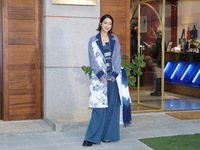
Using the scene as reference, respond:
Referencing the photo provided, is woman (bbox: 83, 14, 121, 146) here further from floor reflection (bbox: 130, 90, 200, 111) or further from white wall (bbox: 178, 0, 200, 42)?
white wall (bbox: 178, 0, 200, 42)

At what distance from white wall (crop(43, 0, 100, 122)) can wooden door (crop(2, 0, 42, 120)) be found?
0.79ft

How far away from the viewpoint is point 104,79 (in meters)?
5.45

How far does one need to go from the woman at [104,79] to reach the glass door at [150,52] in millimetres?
2901

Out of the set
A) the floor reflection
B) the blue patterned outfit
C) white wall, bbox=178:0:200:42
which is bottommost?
the floor reflection

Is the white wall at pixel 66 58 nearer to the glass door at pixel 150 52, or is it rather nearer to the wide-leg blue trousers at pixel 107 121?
the wide-leg blue trousers at pixel 107 121

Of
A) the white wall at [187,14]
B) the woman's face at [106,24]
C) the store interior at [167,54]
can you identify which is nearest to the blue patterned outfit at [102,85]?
the woman's face at [106,24]

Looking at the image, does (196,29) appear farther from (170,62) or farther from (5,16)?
(5,16)

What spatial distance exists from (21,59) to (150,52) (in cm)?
297

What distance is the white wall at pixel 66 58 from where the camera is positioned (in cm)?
715

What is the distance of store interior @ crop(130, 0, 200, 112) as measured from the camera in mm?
8680

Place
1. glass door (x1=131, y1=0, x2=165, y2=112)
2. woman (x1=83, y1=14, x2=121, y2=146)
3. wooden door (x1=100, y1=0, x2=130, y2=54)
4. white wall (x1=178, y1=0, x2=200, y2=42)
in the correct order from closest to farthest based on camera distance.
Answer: woman (x1=83, y1=14, x2=121, y2=146)
wooden door (x1=100, y1=0, x2=130, y2=54)
glass door (x1=131, y1=0, x2=165, y2=112)
white wall (x1=178, y1=0, x2=200, y2=42)

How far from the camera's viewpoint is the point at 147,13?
8.86 meters

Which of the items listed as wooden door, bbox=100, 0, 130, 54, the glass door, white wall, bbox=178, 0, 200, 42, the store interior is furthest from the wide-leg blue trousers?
white wall, bbox=178, 0, 200, 42

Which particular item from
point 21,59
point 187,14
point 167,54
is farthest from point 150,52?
point 187,14
